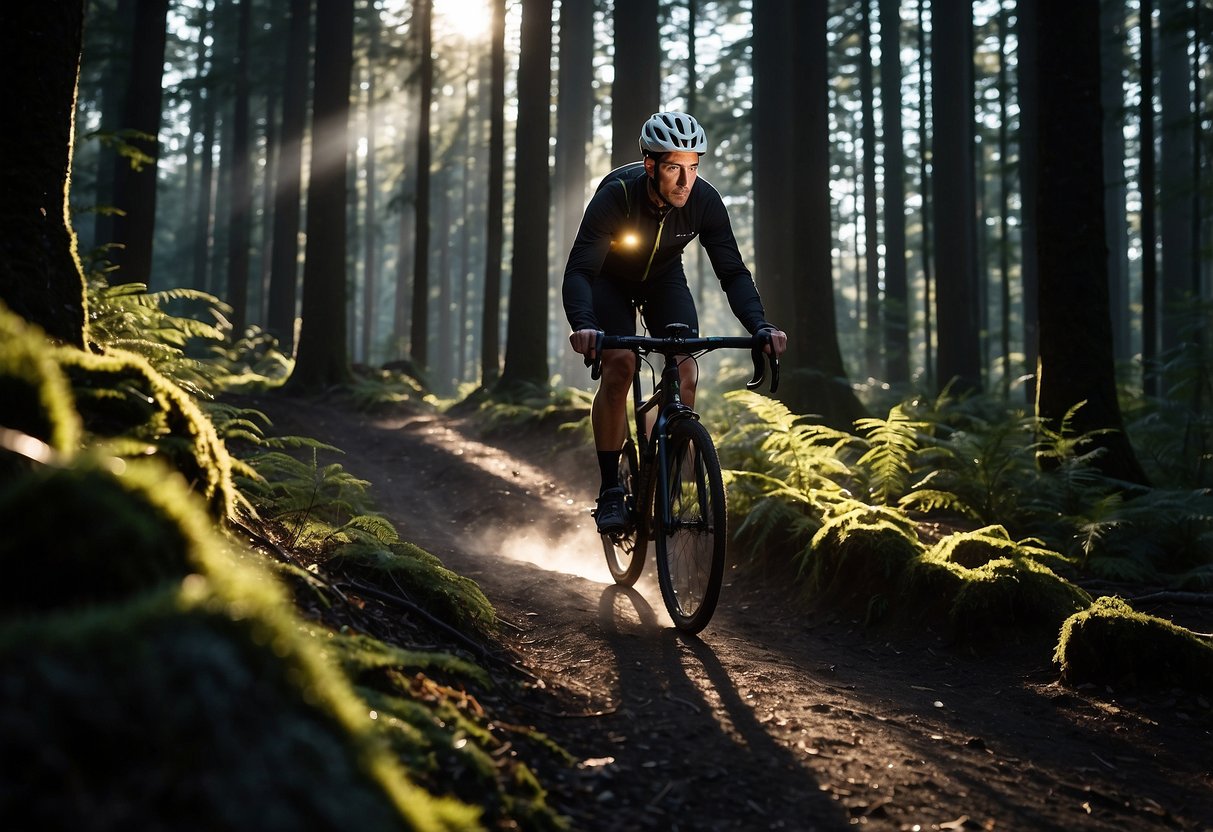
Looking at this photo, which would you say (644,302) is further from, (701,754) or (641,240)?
(701,754)

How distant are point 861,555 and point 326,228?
14288mm

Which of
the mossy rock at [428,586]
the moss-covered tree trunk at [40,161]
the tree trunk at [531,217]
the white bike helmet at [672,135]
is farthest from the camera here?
the tree trunk at [531,217]

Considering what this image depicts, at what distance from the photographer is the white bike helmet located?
17.0 ft

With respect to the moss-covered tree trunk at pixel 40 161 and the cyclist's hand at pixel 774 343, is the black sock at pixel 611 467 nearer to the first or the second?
the cyclist's hand at pixel 774 343

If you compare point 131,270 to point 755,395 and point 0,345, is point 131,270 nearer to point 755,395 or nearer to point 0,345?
point 755,395

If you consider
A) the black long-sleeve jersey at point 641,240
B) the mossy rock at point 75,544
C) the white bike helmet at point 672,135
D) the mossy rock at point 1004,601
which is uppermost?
the white bike helmet at point 672,135

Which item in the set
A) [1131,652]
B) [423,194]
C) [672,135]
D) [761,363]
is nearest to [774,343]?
[761,363]

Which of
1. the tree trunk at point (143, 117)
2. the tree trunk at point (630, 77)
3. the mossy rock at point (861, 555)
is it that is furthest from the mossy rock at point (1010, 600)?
the tree trunk at point (143, 117)

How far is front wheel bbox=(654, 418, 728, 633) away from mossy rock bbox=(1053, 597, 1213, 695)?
73.8 inches

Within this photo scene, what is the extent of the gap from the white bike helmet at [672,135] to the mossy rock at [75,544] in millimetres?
4119

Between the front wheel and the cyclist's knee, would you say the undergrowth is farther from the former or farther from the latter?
the cyclist's knee

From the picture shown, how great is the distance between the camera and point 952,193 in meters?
17.6

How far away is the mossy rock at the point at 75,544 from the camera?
1.51 m

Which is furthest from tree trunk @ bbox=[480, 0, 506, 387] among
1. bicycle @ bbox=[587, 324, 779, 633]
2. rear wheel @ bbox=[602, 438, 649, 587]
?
bicycle @ bbox=[587, 324, 779, 633]
